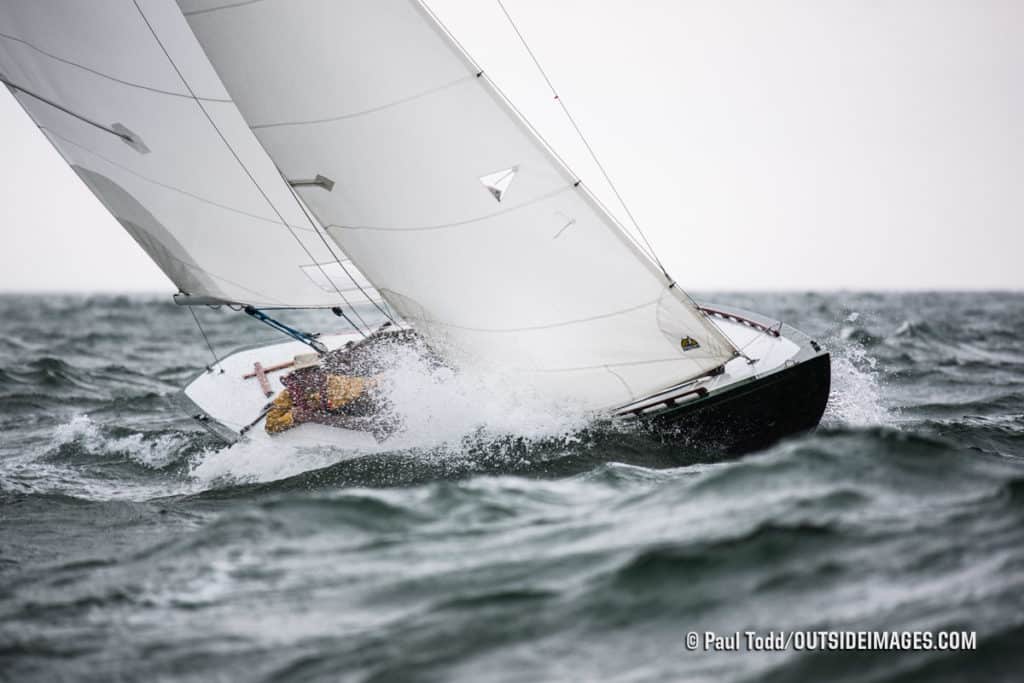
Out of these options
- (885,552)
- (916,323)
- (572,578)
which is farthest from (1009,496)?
(916,323)

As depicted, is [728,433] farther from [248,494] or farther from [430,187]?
[248,494]

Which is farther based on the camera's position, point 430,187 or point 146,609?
point 430,187

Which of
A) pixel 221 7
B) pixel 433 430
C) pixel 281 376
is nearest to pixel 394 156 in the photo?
pixel 221 7

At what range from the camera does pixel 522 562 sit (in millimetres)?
4383

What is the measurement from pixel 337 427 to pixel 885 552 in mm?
5753

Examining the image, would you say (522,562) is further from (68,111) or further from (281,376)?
(68,111)

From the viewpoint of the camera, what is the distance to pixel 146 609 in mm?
4172

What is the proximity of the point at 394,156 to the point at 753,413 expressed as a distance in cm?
381

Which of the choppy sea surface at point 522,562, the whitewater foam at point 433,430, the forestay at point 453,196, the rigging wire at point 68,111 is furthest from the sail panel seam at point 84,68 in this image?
the choppy sea surface at point 522,562

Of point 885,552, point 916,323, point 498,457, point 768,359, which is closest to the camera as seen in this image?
point 885,552

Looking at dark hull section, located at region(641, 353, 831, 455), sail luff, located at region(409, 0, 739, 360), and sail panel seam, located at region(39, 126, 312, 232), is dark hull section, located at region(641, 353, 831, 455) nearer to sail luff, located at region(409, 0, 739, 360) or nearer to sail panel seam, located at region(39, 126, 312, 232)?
sail luff, located at region(409, 0, 739, 360)

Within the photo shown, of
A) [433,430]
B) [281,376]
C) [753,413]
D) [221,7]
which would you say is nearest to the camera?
[221,7]

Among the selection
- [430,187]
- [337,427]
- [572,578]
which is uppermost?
[430,187]

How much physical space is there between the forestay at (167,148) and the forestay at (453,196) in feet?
4.48
